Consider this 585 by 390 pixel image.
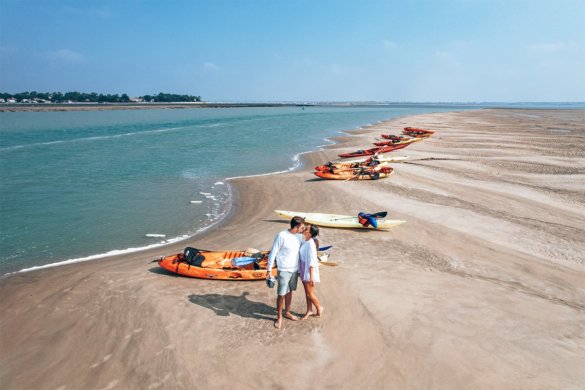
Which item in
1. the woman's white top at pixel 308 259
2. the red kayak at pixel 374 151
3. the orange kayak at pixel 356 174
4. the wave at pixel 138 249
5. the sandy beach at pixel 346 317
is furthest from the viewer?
the red kayak at pixel 374 151

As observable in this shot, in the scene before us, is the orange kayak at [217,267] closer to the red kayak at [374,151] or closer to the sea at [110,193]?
the sea at [110,193]

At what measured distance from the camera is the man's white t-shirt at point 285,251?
700cm

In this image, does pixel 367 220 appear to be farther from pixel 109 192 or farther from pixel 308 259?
pixel 109 192

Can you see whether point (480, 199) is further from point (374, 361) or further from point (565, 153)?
point (565, 153)

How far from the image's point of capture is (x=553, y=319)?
7.90 m

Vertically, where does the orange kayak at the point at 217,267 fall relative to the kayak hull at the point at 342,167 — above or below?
below

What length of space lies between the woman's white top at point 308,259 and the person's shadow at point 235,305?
1622 mm

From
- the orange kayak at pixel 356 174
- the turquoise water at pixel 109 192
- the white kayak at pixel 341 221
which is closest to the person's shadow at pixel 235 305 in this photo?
the turquoise water at pixel 109 192

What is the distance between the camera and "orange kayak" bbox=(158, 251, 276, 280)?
9703 millimetres

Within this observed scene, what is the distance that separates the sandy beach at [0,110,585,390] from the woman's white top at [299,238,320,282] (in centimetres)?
127

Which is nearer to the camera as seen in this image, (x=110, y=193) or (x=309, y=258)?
(x=309, y=258)

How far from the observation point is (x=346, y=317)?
805 cm

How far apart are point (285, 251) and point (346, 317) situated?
236 cm

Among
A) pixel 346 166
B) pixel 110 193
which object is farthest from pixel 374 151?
pixel 110 193
